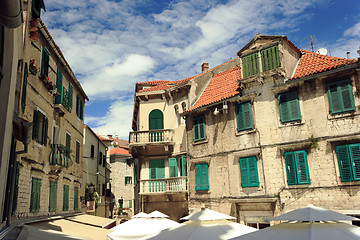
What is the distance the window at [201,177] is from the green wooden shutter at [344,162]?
782 centimetres

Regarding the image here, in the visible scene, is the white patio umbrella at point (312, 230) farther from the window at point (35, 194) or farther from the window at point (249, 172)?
the window at point (35, 194)

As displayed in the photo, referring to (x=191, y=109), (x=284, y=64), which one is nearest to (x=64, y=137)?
(x=191, y=109)

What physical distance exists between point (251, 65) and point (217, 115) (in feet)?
12.1

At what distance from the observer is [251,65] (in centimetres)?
1847

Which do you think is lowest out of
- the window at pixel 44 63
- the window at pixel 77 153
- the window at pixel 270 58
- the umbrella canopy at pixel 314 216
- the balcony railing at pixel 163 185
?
the umbrella canopy at pixel 314 216

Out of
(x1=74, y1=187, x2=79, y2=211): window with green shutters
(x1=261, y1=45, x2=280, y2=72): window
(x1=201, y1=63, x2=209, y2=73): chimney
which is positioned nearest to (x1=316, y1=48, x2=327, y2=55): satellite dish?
(x1=261, y1=45, x2=280, y2=72): window

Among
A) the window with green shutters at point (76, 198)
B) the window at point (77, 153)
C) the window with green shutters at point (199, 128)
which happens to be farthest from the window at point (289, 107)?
the window with green shutters at point (76, 198)

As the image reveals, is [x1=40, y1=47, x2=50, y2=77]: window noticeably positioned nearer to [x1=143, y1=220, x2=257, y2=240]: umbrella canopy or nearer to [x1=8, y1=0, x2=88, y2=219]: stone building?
[x1=8, y1=0, x2=88, y2=219]: stone building

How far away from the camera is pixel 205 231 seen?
35.8 ft

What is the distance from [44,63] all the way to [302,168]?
13.4m

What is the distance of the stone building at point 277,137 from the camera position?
48.9 ft

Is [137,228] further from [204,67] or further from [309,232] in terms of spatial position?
[204,67]

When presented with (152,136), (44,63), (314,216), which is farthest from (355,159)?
(44,63)

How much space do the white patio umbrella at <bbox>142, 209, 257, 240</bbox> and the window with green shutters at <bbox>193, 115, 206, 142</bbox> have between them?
8.45 metres
